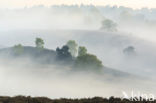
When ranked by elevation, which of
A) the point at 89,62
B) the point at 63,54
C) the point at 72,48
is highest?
the point at 72,48

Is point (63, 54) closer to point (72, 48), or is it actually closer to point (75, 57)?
point (75, 57)

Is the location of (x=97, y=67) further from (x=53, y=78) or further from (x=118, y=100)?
(x=118, y=100)

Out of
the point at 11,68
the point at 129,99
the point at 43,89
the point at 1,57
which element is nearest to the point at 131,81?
the point at 43,89

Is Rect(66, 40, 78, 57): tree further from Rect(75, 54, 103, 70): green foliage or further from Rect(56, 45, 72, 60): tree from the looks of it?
Rect(75, 54, 103, 70): green foliage

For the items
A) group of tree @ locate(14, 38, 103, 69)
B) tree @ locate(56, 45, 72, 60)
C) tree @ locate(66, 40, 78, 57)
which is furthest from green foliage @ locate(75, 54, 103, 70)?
tree @ locate(66, 40, 78, 57)

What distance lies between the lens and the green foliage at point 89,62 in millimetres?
122300

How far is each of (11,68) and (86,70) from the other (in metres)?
41.1

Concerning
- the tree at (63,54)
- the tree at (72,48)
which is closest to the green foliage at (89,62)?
the tree at (63,54)

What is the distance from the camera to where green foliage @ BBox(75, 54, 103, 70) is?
122300 mm

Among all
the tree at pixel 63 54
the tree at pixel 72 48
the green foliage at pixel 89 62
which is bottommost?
the green foliage at pixel 89 62

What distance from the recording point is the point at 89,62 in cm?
A: 12338

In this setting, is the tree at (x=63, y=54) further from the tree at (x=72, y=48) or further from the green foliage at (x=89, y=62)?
the green foliage at (x=89, y=62)

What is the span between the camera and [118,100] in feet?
72.6

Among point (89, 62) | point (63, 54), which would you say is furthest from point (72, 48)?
point (89, 62)
